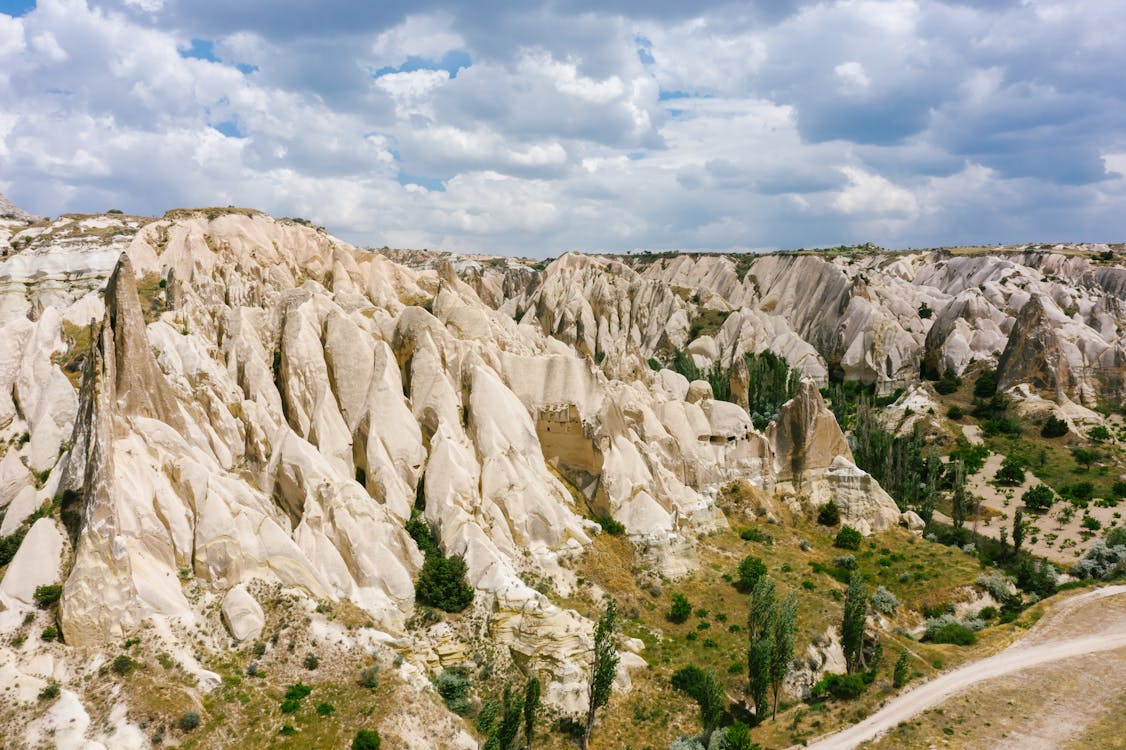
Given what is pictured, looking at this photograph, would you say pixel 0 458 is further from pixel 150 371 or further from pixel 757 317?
pixel 757 317

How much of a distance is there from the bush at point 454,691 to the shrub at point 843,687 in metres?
18.5

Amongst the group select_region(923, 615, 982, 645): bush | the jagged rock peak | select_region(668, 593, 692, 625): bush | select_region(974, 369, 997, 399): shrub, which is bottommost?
select_region(923, 615, 982, 645): bush

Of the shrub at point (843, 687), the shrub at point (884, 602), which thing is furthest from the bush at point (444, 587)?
the shrub at point (884, 602)

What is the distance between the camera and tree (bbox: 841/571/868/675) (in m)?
37.0

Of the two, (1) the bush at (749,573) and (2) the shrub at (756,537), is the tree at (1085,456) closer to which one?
(2) the shrub at (756,537)

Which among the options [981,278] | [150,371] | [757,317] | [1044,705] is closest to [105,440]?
[150,371]

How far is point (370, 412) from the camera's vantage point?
39969 mm

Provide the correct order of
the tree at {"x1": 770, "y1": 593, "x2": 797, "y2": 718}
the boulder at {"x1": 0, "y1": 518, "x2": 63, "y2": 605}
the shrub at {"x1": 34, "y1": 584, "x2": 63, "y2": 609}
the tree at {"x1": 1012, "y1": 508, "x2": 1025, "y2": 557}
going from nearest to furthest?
the shrub at {"x1": 34, "y1": 584, "x2": 63, "y2": 609}, the boulder at {"x1": 0, "y1": 518, "x2": 63, "y2": 605}, the tree at {"x1": 770, "y1": 593, "x2": 797, "y2": 718}, the tree at {"x1": 1012, "y1": 508, "x2": 1025, "y2": 557}

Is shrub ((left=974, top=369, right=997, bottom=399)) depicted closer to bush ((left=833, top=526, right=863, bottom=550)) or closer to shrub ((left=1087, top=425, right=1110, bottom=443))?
shrub ((left=1087, top=425, right=1110, bottom=443))

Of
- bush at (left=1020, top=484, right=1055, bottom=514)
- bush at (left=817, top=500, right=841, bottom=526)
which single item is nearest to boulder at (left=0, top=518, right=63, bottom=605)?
bush at (left=817, top=500, right=841, bottom=526)

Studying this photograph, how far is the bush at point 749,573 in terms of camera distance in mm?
43125

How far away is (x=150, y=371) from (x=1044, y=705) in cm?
4508

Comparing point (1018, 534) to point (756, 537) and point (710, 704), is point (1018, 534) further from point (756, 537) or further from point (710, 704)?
point (710, 704)

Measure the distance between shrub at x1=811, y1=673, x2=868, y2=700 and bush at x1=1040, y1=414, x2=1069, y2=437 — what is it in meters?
57.8
